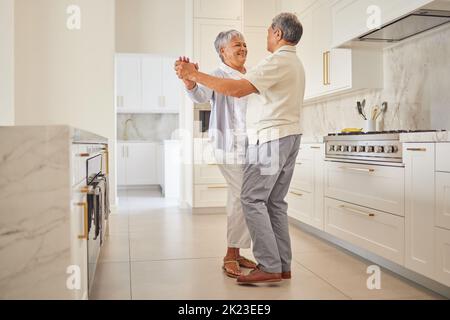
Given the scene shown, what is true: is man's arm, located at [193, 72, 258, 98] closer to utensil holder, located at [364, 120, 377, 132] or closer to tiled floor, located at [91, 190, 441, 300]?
tiled floor, located at [91, 190, 441, 300]

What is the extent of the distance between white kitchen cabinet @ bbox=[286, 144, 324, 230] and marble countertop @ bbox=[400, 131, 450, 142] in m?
1.05

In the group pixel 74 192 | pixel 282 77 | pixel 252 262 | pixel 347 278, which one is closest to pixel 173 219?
pixel 252 262

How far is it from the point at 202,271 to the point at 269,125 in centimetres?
97

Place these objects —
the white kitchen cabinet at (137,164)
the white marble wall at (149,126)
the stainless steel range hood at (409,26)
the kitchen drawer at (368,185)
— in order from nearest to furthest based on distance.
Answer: the kitchen drawer at (368,185) → the stainless steel range hood at (409,26) → the white kitchen cabinet at (137,164) → the white marble wall at (149,126)

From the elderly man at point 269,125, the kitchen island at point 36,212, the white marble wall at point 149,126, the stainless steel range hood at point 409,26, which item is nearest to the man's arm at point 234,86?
the elderly man at point 269,125

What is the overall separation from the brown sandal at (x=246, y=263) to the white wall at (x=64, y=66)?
2.81 m

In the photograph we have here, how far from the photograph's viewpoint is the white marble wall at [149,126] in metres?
7.84

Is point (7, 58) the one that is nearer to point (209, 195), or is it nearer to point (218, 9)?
point (218, 9)

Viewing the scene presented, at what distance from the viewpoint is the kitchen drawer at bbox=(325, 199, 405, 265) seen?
2.46 metres

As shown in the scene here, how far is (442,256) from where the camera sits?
210 centimetres

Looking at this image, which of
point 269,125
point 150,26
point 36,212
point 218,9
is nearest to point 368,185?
point 269,125

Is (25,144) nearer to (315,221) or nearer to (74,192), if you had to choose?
(74,192)

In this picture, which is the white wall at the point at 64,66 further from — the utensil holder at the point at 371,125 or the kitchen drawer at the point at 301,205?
the utensil holder at the point at 371,125
